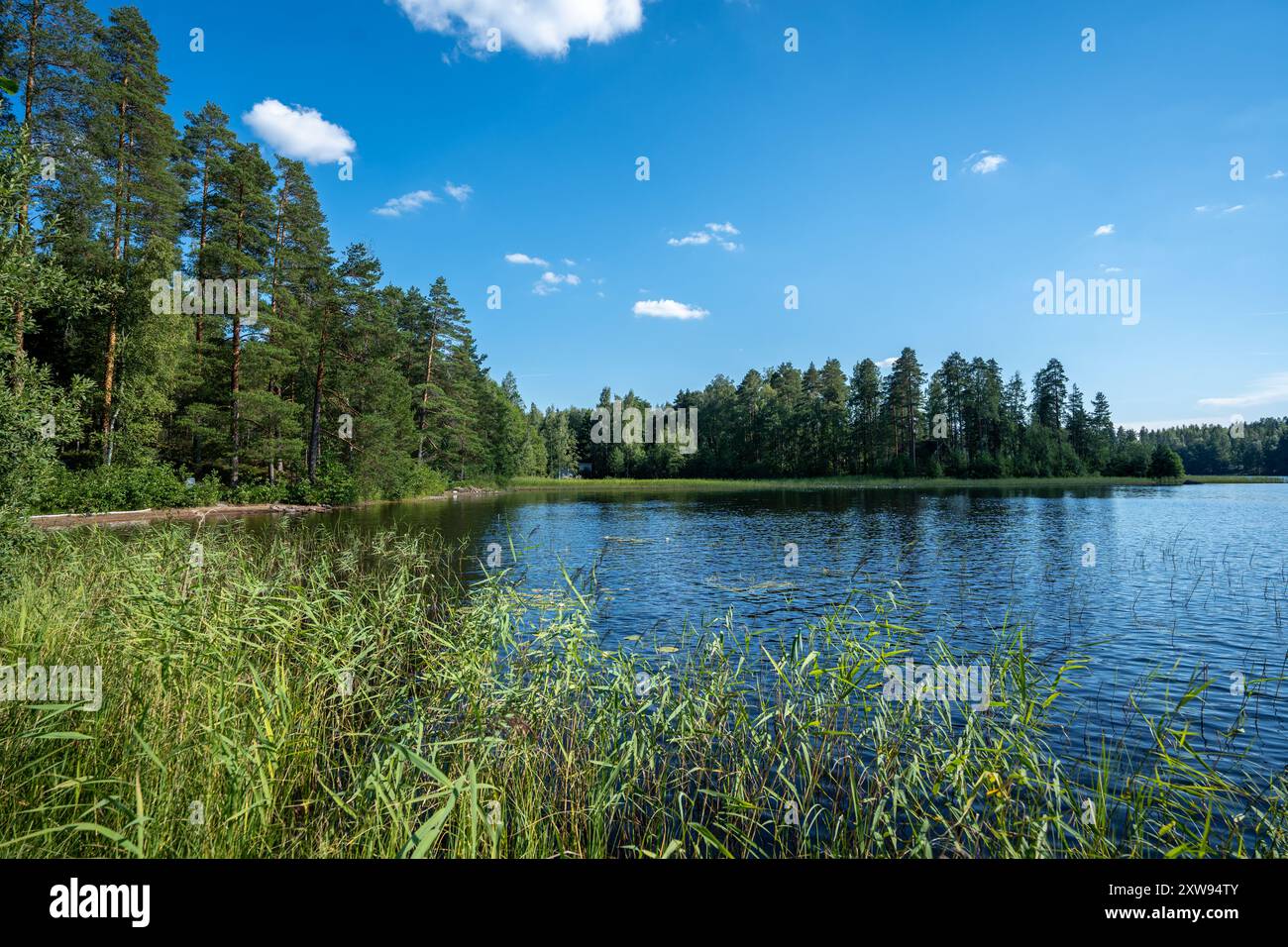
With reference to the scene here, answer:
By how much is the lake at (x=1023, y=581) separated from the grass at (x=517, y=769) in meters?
1.65

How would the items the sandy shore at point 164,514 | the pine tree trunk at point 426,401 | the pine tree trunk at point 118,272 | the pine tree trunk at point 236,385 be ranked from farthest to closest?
1. the pine tree trunk at point 426,401
2. the pine tree trunk at point 236,385
3. the pine tree trunk at point 118,272
4. the sandy shore at point 164,514

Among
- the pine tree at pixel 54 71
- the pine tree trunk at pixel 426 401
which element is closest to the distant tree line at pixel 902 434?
the pine tree trunk at pixel 426 401

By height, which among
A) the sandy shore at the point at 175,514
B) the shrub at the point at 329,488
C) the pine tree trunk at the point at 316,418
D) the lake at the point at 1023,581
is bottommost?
the lake at the point at 1023,581

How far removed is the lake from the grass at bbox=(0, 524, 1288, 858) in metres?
1.65

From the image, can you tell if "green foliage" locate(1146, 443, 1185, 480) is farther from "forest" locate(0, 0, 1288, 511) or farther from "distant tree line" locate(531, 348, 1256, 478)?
"forest" locate(0, 0, 1288, 511)

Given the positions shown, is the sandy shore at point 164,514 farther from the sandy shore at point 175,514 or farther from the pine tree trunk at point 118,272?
the pine tree trunk at point 118,272

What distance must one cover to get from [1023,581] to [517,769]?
17.5m

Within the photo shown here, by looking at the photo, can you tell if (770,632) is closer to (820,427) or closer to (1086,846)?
(1086,846)

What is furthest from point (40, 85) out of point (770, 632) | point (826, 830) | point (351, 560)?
point (826, 830)

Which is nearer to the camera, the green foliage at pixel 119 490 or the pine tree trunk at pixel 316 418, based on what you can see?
the green foliage at pixel 119 490

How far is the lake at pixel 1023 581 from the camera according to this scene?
31.5 feet

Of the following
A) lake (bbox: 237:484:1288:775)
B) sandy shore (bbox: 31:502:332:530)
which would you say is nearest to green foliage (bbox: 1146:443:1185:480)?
lake (bbox: 237:484:1288:775)

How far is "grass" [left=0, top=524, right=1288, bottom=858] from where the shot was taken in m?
4.41

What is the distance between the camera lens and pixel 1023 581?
18.1m
